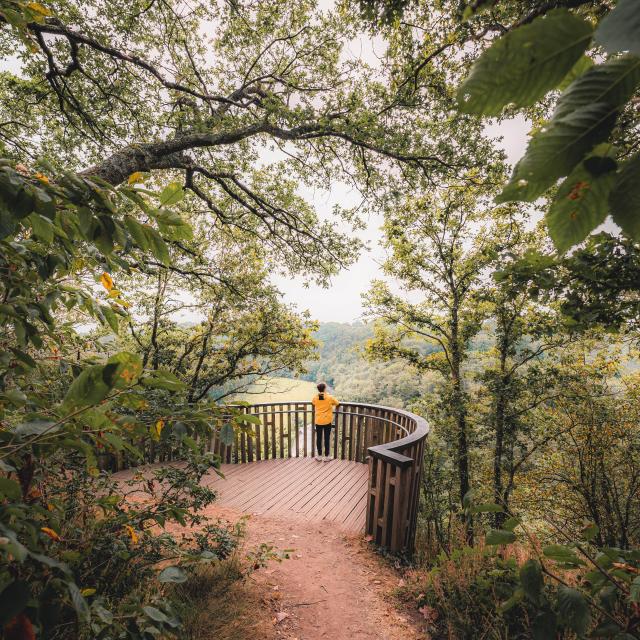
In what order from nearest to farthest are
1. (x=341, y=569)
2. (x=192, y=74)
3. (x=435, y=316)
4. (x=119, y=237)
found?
1. (x=119, y=237)
2. (x=341, y=569)
3. (x=192, y=74)
4. (x=435, y=316)

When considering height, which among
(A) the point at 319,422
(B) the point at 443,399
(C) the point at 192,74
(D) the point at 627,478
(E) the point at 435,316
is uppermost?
(C) the point at 192,74

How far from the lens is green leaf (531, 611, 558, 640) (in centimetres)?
94

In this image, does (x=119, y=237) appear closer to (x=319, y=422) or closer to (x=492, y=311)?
(x=319, y=422)

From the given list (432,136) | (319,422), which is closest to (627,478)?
(319,422)

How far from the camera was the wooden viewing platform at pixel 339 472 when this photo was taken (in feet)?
12.9

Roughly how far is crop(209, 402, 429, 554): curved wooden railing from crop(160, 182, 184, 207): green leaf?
7.20 ft

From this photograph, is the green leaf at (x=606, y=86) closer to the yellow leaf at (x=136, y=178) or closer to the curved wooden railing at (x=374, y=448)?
the yellow leaf at (x=136, y=178)

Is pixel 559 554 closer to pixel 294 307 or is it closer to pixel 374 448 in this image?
pixel 374 448

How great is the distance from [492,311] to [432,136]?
561cm

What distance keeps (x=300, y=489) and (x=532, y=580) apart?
549 cm

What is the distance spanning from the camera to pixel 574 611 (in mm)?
906

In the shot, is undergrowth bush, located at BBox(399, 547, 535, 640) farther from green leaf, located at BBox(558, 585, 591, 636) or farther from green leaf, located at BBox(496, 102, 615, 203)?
green leaf, located at BBox(496, 102, 615, 203)

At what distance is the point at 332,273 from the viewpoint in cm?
778

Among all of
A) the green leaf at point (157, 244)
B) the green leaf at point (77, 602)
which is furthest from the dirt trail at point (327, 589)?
the green leaf at point (157, 244)
